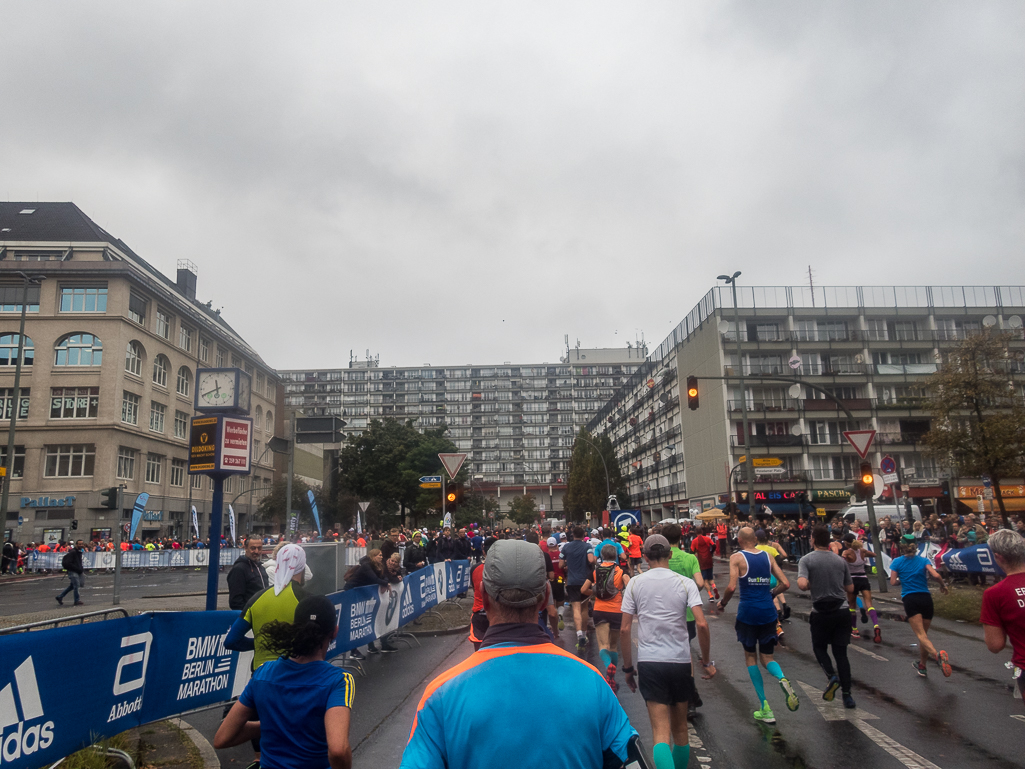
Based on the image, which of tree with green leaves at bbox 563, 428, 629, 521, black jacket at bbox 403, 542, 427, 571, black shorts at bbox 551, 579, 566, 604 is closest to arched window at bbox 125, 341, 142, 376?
black jacket at bbox 403, 542, 427, 571

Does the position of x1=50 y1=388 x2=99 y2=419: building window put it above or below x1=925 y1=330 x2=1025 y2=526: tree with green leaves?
above

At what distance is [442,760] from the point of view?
1970mm

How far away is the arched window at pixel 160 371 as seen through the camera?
174 ft

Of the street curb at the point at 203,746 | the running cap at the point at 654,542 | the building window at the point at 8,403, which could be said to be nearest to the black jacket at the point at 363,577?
the street curb at the point at 203,746

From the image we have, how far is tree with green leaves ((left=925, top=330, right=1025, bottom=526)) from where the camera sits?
2930 centimetres

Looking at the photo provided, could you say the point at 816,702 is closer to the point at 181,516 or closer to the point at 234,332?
the point at 181,516

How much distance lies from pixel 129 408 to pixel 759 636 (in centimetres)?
5096

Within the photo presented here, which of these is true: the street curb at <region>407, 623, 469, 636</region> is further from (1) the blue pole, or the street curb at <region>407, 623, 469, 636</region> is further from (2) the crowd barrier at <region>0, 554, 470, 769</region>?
(2) the crowd barrier at <region>0, 554, 470, 769</region>

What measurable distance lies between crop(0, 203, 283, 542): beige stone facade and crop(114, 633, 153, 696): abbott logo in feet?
140

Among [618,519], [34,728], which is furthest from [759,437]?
[34,728]

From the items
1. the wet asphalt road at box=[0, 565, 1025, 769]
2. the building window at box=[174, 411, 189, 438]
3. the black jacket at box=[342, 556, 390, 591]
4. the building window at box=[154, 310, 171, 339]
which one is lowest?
the wet asphalt road at box=[0, 565, 1025, 769]

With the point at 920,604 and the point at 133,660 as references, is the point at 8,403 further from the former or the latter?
the point at 920,604

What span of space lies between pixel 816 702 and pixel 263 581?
6.38 m

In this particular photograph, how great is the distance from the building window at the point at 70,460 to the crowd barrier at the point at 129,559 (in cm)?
948
